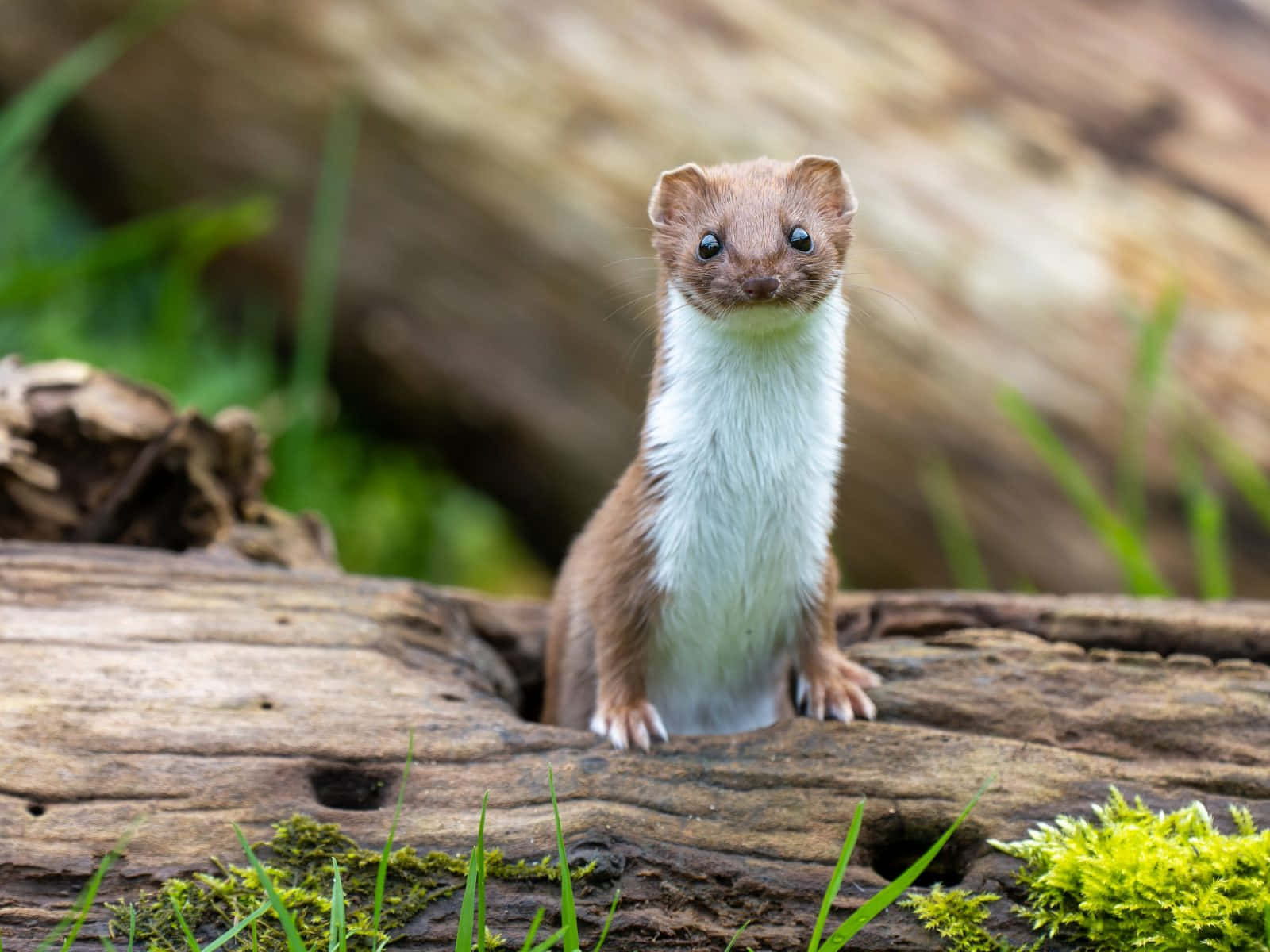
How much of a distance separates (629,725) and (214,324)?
4.53 meters

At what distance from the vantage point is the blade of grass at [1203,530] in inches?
171

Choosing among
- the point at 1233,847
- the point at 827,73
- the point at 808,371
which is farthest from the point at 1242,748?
the point at 827,73

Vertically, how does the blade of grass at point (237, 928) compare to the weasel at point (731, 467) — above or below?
below

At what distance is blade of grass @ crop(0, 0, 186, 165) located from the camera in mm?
5199

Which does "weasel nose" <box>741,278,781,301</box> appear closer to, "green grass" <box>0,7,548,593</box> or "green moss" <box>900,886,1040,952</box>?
"green moss" <box>900,886,1040,952</box>

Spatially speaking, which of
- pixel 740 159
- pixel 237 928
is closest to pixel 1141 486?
pixel 740 159

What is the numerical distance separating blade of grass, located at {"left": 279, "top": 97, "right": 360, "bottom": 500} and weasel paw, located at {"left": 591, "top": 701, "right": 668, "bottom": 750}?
270 cm

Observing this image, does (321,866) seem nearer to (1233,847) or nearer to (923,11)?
(1233,847)

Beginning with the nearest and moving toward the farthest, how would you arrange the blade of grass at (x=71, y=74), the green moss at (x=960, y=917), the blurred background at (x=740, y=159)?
the green moss at (x=960, y=917) < the blurred background at (x=740, y=159) < the blade of grass at (x=71, y=74)

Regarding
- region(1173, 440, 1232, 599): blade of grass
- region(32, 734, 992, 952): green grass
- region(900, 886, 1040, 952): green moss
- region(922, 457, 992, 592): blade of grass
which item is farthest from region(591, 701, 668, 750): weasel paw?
region(922, 457, 992, 592): blade of grass

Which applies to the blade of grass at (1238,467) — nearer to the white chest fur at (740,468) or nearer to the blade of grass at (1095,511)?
the blade of grass at (1095,511)

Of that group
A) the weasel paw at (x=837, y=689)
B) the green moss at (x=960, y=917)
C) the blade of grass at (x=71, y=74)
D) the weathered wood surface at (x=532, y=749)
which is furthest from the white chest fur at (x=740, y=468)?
the blade of grass at (x=71, y=74)

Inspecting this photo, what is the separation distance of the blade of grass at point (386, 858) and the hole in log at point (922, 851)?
3.58 feet

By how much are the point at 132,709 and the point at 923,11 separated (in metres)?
4.12
